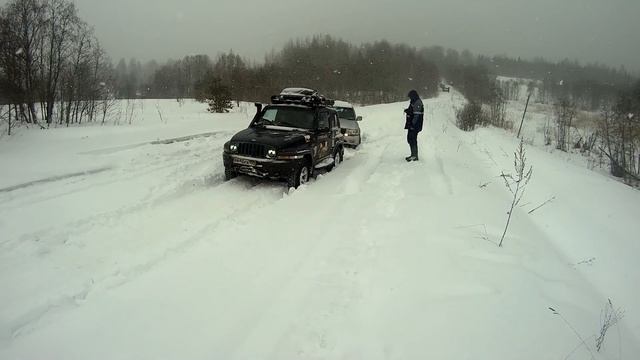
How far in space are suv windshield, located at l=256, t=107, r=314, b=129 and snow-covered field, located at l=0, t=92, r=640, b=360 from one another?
5.28 feet

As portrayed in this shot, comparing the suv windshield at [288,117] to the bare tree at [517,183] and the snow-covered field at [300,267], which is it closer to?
the snow-covered field at [300,267]

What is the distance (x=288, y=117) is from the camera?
31.7 ft

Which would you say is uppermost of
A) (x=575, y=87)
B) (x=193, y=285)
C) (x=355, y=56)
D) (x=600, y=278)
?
(x=355, y=56)

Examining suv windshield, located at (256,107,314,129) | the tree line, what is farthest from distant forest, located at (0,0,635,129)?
suv windshield, located at (256,107,314,129)

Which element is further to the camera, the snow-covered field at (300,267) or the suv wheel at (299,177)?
the suv wheel at (299,177)

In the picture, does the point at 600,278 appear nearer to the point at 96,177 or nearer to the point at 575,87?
the point at 96,177

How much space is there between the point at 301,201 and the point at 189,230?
2.48 m

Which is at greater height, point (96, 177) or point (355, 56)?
point (355, 56)

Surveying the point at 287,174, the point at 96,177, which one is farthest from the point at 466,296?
the point at 96,177

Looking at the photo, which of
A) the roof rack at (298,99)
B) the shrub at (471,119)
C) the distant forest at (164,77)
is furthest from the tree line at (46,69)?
the shrub at (471,119)

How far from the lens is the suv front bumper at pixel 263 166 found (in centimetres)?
812

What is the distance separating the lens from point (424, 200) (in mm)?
7855

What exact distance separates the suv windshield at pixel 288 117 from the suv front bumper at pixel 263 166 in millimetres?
1489

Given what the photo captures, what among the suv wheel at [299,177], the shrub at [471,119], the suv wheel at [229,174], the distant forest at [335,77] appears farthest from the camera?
the distant forest at [335,77]
